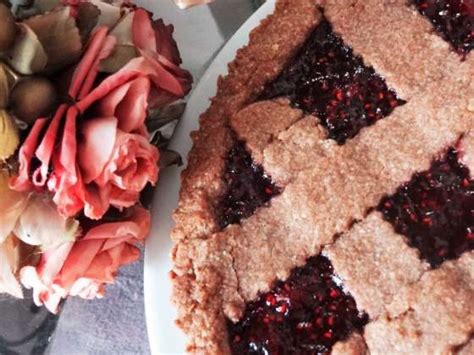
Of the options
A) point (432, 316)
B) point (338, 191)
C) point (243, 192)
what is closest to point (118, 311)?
point (243, 192)

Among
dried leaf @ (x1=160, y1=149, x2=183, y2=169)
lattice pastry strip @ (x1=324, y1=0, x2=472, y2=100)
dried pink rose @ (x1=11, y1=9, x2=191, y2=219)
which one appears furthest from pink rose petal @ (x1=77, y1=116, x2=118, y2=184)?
lattice pastry strip @ (x1=324, y1=0, x2=472, y2=100)

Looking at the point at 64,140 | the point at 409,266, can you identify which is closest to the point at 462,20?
the point at 409,266

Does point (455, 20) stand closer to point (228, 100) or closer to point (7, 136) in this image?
point (228, 100)

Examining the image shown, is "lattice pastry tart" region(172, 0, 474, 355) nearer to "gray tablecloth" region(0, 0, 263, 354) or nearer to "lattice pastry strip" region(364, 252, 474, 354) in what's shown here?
"lattice pastry strip" region(364, 252, 474, 354)

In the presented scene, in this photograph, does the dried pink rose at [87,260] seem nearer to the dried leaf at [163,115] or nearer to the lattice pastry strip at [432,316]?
the dried leaf at [163,115]

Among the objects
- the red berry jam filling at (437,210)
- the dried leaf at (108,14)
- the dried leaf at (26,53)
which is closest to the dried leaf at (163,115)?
the dried leaf at (108,14)

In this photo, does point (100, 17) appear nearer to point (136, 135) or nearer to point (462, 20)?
point (136, 135)
